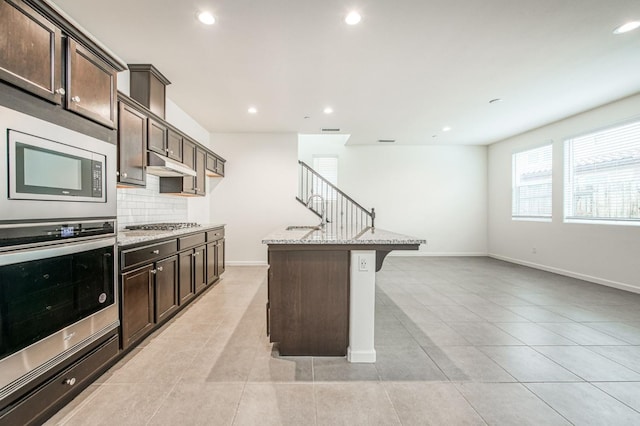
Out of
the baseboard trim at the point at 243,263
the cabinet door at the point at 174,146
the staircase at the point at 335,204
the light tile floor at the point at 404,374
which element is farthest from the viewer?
the staircase at the point at 335,204

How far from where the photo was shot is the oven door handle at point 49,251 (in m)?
1.27

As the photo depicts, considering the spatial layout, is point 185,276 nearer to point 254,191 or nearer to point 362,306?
point 362,306

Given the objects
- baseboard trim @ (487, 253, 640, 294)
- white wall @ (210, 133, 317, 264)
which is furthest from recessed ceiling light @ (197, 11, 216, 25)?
baseboard trim @ (487, 253, 640, 294)

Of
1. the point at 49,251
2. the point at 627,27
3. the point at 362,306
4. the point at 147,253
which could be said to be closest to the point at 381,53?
the point at 627,27

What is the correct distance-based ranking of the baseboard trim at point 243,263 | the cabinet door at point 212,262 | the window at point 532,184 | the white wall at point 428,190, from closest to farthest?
the cabinet door at point 212,262 < the window at point 532,184 < the baseboard trim at point 243,263 < the white wall at point 428,190

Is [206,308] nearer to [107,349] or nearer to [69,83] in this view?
[107,349]

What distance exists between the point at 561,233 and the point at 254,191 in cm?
604

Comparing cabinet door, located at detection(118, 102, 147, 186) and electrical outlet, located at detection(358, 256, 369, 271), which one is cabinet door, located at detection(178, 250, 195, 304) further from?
electrical outlet, located at detection(358, 256, 369, 271)

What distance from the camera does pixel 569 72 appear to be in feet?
10.7

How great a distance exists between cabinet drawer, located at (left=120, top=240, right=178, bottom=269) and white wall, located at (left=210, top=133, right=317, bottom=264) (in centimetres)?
283

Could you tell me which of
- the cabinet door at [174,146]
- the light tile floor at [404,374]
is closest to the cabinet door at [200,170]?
the cabinet door at [174,146]

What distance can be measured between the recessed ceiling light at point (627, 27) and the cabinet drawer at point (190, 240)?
15.8ft

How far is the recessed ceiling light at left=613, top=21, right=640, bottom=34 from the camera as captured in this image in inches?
95.0

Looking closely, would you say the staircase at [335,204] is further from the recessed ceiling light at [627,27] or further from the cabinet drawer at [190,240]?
the recessed ceiling light at [627,27]
